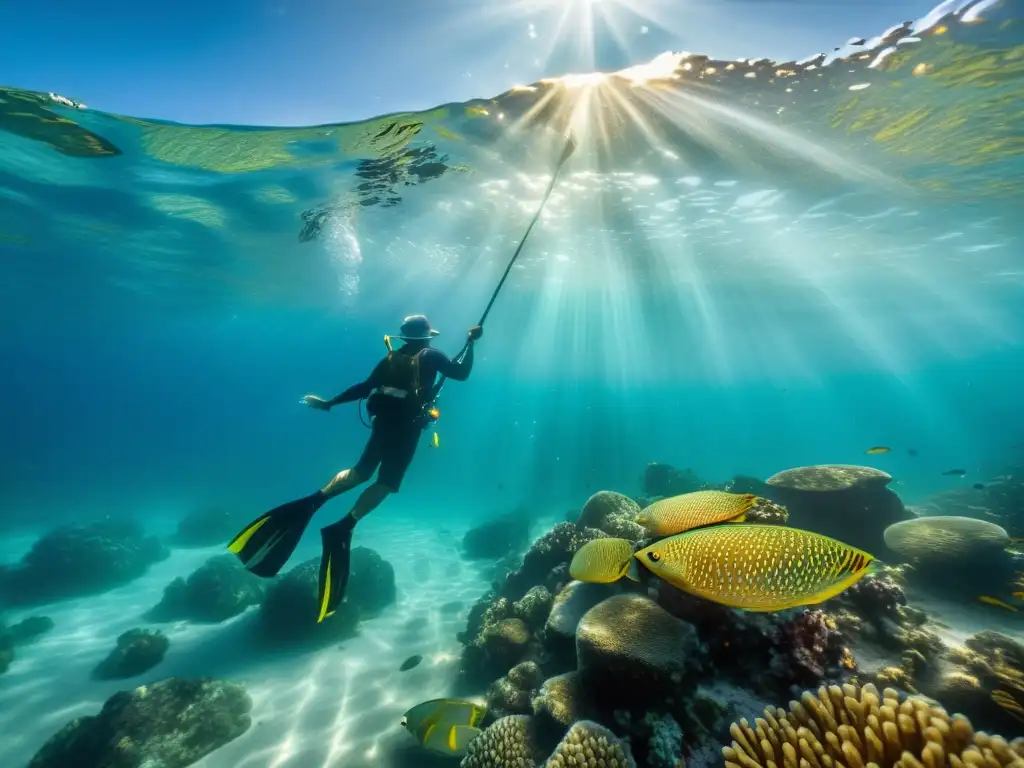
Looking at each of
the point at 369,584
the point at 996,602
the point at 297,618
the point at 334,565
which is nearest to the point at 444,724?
the point at 334,565

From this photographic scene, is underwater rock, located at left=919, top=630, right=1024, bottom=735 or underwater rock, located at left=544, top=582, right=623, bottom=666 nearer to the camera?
underwater rock, located at left=919, top=630, right=1024, bottom=735

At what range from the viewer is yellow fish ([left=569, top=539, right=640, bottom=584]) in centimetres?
305

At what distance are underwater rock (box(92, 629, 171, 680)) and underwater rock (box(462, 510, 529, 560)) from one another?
10.9 metres

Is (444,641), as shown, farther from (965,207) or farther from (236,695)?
(965,207)

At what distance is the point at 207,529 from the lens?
2327cm

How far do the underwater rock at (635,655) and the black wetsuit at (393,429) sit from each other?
13.2 feet

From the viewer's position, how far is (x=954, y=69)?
9703mm

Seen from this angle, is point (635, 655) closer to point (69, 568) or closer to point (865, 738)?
point (865, 738)

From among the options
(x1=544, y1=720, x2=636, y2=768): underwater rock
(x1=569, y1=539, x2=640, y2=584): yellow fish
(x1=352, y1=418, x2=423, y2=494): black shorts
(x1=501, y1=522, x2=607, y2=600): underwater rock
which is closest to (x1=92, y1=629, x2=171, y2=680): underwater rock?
(x1=352, y1=418, x2=423, y2=494): black shorts

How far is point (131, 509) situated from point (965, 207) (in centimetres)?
5359

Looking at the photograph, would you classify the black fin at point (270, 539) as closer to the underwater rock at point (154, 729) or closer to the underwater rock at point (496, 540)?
the underwater rock at point (154, 729)

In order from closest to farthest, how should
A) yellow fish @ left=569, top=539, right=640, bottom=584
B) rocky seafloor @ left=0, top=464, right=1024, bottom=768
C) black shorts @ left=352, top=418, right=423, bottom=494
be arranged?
rocky seafloor @ left=0, top=464, right=1024, bottom=768 → yellow fish @ left=569, top=539, right=640, bottom=584 → black shorts @ left=352, top=418, right=423, bottom=494

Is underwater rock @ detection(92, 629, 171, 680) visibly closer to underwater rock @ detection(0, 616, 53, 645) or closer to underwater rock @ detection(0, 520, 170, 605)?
underwater rock @ detection(0, 616, 53, 645)

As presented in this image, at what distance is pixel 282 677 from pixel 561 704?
6.61m
